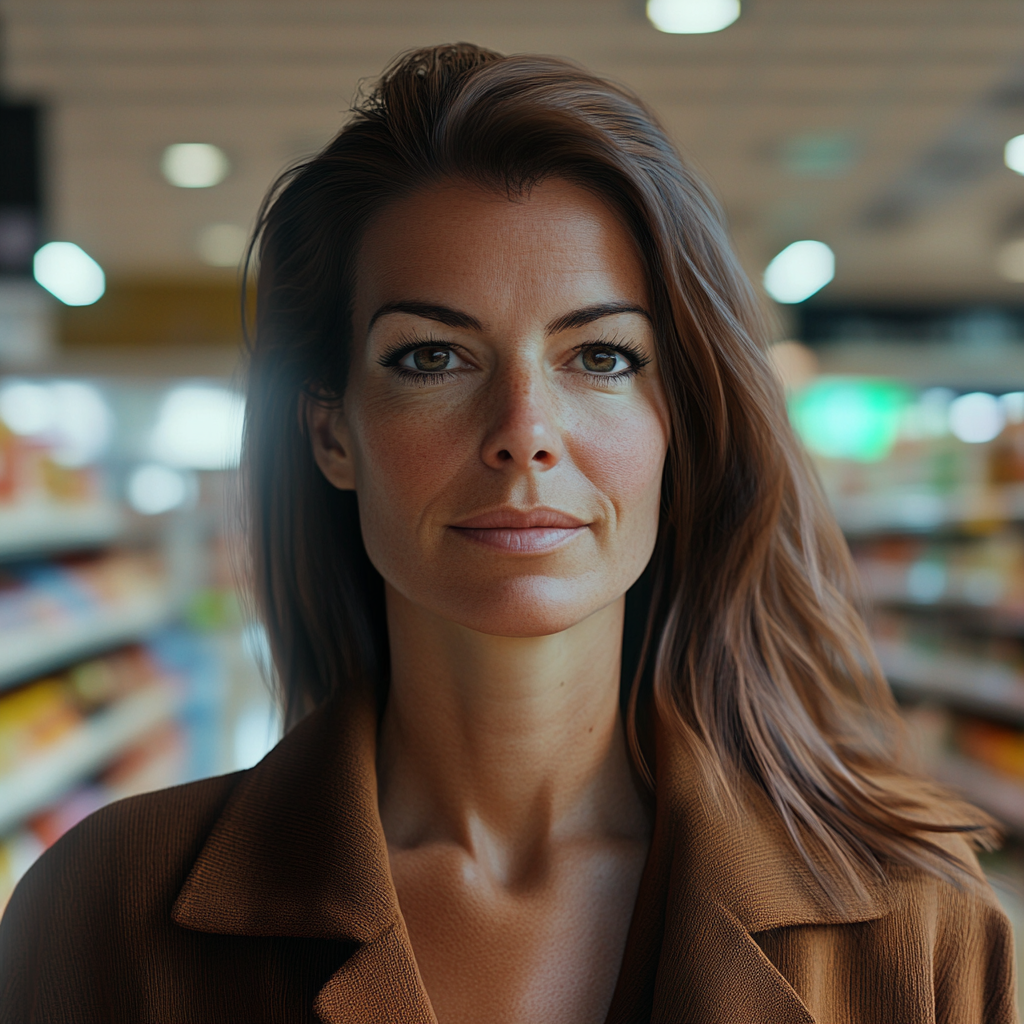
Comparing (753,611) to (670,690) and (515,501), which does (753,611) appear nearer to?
(670,690)

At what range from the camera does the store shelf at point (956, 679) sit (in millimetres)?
4883

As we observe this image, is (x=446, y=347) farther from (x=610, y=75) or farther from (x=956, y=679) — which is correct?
(x=956, y=679)

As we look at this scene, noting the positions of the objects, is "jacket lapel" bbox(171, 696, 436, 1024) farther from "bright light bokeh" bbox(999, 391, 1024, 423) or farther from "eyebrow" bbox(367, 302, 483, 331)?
"bright light bokeh" bbox(999, 391, 1024, 423)

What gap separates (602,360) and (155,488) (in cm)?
526

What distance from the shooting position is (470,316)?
1.04 m

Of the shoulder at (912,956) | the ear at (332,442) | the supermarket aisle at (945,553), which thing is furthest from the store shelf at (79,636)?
the supermarket aisle at (945,553)

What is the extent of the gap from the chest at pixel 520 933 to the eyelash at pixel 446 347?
1.74ft

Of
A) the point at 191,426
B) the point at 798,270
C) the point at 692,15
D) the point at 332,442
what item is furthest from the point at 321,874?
the point at 191,426

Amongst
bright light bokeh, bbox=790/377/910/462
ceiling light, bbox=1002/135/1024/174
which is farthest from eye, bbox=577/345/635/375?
bright light bokeh, bbox=790/377/910/462

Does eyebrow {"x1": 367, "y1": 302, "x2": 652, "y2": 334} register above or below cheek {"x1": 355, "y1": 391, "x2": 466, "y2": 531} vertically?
above

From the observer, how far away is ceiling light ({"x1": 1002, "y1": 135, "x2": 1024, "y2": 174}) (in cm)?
566

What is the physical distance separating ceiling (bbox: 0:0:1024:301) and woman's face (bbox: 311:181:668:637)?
216 cm

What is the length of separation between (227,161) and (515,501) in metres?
5.34

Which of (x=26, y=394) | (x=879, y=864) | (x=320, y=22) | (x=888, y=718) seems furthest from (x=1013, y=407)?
(x=26, y=394)
